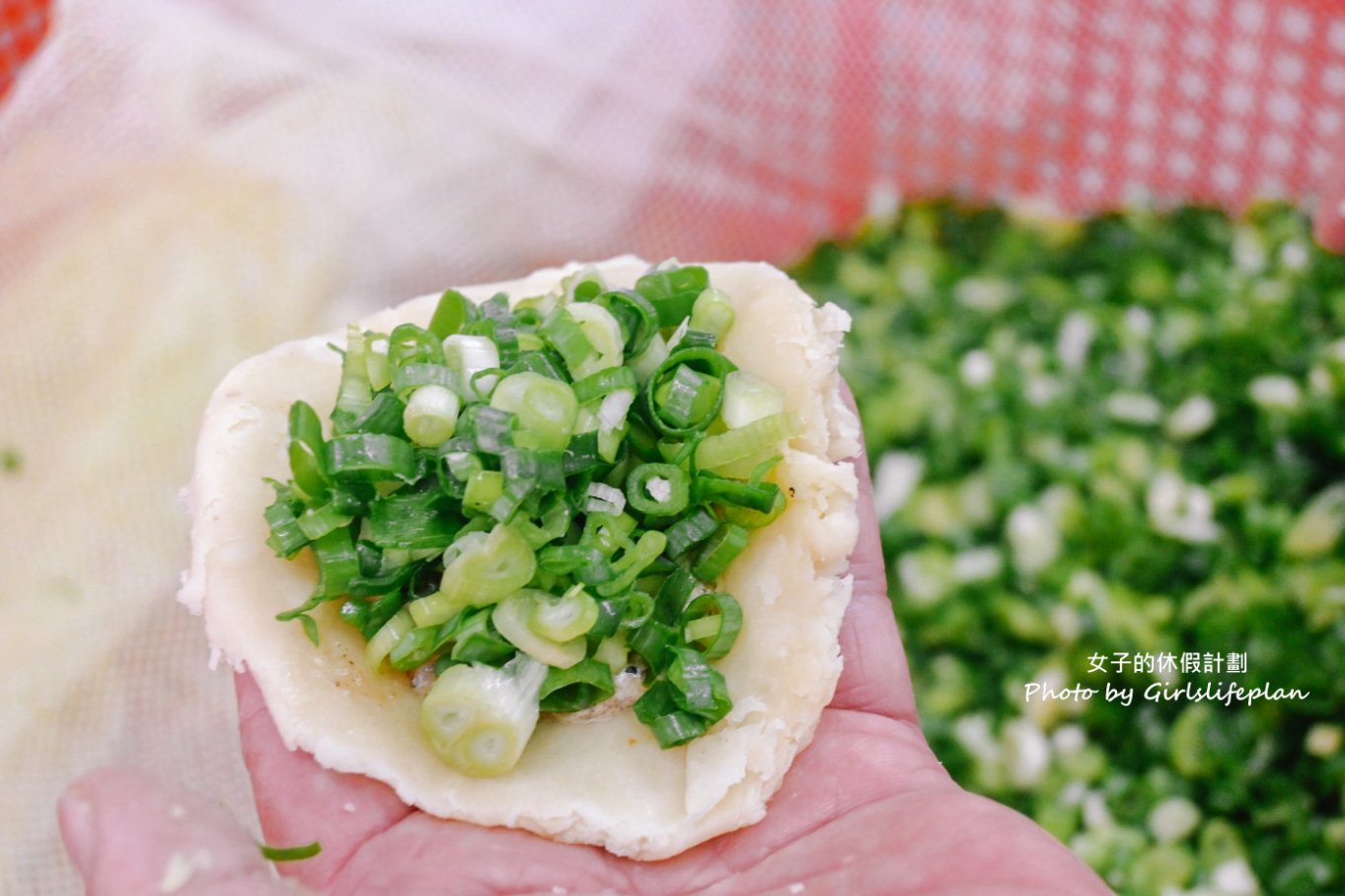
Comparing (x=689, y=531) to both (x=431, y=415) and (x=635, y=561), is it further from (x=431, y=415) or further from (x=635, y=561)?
(x=431, y=415)

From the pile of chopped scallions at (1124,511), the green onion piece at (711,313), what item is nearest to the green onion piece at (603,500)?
the green onion piece at (711,313)

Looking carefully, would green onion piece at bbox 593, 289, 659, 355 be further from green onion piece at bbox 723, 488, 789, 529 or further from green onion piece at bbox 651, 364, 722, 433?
green onion piece at bbox 723, 488, 789, 529

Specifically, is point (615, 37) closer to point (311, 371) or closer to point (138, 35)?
point (138, 35)

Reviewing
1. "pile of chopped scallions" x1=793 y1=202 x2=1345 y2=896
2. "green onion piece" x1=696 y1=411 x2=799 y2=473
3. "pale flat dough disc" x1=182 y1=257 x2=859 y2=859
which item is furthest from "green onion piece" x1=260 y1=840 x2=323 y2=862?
"pile of chopped scallions" x1=793 y1=202 x2=1345 y2=896

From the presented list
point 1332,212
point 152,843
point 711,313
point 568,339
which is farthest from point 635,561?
point 1332,212

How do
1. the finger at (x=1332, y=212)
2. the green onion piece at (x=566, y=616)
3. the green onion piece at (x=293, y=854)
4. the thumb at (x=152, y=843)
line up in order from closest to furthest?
the thumb at (x=152, y=843), the green onion piece at (x=293, y=854), the green onion piece at (x=566, y=616), the finger at (x=1332, y=212)

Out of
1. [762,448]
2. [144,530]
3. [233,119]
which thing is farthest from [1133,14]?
[144,530]

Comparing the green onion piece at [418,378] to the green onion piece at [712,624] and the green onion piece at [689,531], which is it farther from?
the green onion piece at [712,624]

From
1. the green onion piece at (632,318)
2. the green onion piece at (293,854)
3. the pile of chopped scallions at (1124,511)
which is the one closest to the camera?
the green onion piece at (293,854)
